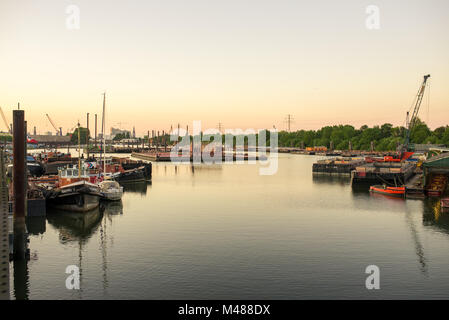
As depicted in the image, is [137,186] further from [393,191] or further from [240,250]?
[240,250]

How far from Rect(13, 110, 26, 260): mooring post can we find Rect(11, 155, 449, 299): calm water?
3.11m

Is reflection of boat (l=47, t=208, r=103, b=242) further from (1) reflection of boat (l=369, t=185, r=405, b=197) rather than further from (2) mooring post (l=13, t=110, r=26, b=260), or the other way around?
(1) reflection of boat (l=369, t=185, r=405, b=197)

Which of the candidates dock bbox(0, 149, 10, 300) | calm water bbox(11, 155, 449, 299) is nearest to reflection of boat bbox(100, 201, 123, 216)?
calm water bbox(11, 155, 449, 299)

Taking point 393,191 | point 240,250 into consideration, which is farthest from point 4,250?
point 393,191

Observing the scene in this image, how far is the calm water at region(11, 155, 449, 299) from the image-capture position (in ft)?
91.2

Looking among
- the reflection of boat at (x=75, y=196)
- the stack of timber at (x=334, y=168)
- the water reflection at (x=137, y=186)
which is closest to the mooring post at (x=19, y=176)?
the reflection of boat at (x=75, y=196)

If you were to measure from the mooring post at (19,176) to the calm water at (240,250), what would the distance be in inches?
122

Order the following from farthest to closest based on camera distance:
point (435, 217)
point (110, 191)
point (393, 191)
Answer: point (393, 191), point (110, 191), point (435, 217)

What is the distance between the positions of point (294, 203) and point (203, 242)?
2868cm

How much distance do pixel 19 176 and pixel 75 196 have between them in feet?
75.2

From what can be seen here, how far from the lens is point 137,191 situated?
258ft

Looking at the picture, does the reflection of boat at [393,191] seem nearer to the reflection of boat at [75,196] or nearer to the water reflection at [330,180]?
the water reflection at [330,180]

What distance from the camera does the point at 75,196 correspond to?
5278 centimetres
